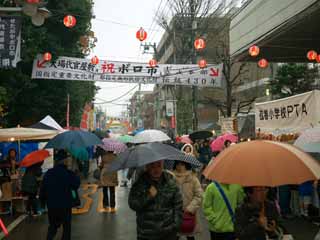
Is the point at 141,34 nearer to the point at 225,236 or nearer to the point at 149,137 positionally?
the point at 149,137

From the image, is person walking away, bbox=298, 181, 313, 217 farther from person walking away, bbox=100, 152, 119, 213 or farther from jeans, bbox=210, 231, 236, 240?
jeans, bbox=210, 231, 236, 240

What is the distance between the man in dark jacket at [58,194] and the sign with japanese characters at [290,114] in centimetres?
546

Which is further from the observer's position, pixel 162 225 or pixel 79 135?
pixel 79 135

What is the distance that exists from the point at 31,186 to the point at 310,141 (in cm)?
719

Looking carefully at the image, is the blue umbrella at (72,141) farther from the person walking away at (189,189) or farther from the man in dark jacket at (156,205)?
the man in dark jacket at (156,205)

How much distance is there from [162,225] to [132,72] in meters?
17.2

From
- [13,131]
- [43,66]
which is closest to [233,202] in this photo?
[13,131]

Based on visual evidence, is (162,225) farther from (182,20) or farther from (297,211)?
(182,20)

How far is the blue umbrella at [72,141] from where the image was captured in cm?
981

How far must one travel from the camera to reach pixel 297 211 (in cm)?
1083

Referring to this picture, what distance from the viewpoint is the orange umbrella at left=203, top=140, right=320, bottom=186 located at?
11.7 feet

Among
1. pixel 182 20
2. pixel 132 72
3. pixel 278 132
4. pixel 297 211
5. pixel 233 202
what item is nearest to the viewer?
pixel 233 202

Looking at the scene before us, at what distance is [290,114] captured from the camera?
11.0 metres

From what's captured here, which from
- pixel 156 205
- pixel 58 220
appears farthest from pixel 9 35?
pixel 156 205
